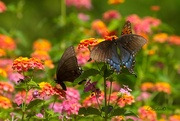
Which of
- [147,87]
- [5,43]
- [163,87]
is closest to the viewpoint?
[163,87]

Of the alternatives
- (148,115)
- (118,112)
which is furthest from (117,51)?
(148,115)

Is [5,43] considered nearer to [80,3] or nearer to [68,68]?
[80,3]

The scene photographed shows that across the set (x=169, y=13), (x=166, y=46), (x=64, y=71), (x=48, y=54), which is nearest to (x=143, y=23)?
(x=166, y=46)

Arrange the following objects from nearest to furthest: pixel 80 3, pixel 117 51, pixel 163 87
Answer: pixel 117 51 → pixel 163 87 → pixel 80 3

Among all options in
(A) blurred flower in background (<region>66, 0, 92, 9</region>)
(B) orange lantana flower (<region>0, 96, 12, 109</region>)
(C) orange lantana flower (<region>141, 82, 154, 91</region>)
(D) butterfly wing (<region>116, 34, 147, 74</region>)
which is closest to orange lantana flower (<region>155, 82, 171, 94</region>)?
(C) orange lantana flower (<region>141, 82, 154, 91</region>)

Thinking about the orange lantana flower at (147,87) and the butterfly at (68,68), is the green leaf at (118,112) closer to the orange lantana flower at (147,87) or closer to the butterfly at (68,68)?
the butterfly at (68,68)

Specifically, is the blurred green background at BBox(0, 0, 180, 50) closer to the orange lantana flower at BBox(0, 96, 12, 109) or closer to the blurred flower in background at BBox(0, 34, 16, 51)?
the blurred flower in background at BBox(0, 34, 16, 51)

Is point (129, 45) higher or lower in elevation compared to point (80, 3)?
lower
